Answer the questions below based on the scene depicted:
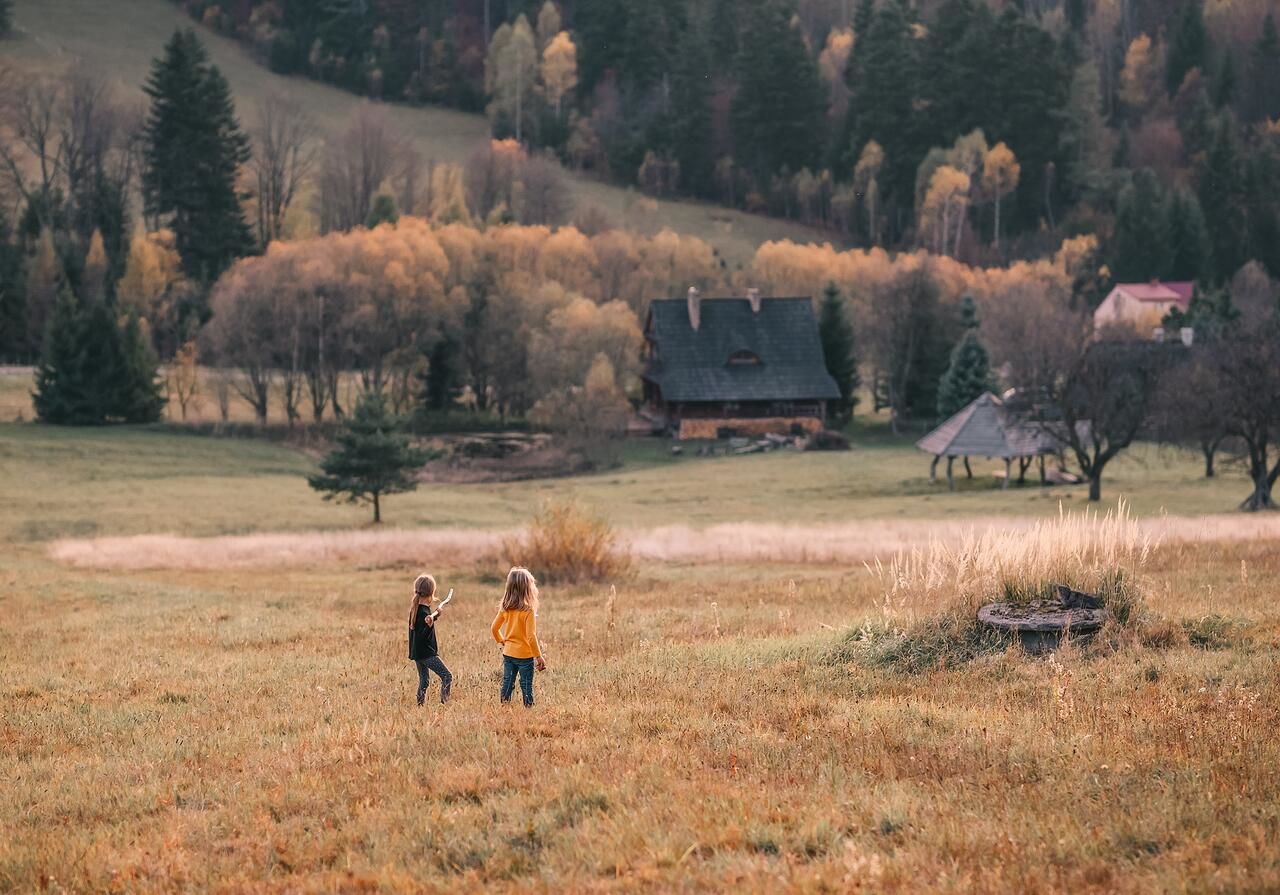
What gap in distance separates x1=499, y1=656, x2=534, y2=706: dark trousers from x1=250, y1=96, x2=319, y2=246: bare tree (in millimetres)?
90164

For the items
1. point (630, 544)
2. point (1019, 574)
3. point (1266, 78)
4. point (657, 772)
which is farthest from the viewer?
point (1266, 78)

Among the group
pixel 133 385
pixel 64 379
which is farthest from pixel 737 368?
pixel 64 379

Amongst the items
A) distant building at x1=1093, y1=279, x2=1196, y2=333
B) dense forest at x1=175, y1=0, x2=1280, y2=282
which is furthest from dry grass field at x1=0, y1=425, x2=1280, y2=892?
dense forest at x1=175, y1=0, x2=1280, y2=282

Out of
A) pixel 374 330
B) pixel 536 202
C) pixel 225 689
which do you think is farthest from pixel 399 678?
pixel 536 202

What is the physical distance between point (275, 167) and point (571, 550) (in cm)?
8518

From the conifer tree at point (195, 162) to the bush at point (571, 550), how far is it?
72412 millimetres

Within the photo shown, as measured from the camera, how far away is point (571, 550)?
25.5m

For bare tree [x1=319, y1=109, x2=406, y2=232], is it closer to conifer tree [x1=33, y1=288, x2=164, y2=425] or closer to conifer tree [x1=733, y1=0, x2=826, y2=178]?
conifer tree [x1=33, y1=288, x2=164, y2=425]

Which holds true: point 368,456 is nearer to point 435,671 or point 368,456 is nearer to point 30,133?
point 435,671

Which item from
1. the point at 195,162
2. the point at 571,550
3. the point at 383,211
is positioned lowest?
the point at 571,550

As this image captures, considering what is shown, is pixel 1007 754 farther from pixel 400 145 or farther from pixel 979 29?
pixel 979 29

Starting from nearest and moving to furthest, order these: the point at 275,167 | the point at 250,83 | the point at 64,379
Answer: the point at 64,379 → the point at 275,167 → the point at 250,83

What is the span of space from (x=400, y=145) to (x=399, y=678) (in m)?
97.6

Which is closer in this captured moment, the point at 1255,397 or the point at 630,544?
the point at 630,544
